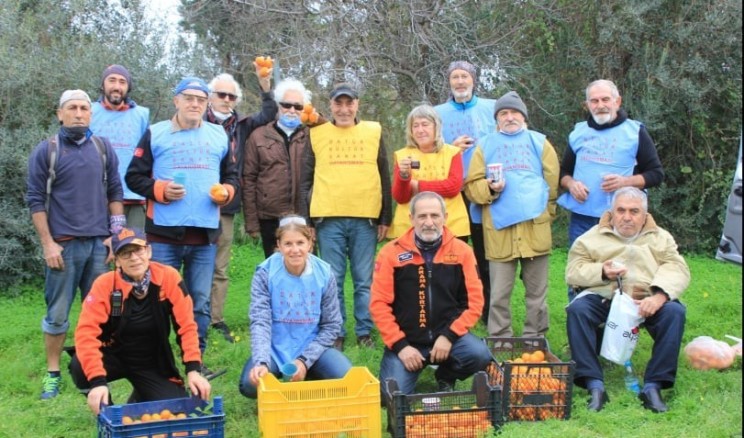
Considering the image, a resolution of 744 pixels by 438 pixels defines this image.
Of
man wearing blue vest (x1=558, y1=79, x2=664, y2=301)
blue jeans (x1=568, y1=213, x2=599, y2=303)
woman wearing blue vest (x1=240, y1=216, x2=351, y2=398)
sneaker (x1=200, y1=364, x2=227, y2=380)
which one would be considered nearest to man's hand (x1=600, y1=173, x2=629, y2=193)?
man wearing blue vest (x1=558, y1=79, x2=664, y2=301)

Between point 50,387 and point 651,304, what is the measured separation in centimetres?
401

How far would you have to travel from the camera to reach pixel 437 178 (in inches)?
245

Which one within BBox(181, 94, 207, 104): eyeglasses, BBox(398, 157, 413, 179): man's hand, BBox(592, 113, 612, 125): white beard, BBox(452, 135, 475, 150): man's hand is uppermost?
BBox(181, 94, 207, 104): eyeglasses

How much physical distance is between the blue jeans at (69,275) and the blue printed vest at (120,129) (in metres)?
0.81

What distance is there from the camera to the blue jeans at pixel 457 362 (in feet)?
17.8

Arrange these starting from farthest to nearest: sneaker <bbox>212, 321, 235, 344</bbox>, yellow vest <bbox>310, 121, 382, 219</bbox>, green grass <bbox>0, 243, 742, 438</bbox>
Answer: sneaker <bbox>212, 321, 235, 344</bbox> → yellow vest <bbox>310, 121, 382, 219</bbox> → green grass <bbox>0, 243, 742, 438</bbox>

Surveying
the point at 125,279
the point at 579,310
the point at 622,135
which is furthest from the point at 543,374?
the point at 125,279

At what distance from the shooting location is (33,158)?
225 inches

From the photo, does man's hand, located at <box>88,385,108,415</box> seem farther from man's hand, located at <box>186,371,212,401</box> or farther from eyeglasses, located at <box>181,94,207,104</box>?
eyeglasses, located at <box>181,94,207,104</box>

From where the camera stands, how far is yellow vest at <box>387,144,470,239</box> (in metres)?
6.23

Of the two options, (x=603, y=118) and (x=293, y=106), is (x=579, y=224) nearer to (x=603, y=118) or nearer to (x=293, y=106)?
(x=603, y=118)

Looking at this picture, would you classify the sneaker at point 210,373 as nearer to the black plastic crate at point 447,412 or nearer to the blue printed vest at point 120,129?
the blue printed vest at point 120,129

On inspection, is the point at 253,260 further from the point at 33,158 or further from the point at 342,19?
the point at 33,158

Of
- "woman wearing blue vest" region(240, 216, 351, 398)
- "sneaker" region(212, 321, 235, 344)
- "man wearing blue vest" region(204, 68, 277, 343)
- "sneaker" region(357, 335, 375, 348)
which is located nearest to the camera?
"woman wearing blue vest" region(240, 216, 351, 398)
